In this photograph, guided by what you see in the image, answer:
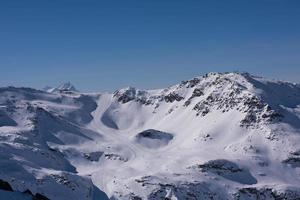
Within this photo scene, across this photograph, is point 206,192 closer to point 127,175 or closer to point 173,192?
point 173,192

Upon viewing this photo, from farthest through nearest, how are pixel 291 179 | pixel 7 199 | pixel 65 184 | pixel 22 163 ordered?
pixel 291 179 → pixel 22 163 → pixel 65 184 → pixel 7 199

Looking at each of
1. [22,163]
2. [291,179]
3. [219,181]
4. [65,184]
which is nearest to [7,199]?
[65,184]

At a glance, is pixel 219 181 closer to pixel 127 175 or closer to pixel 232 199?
pixel 232 199

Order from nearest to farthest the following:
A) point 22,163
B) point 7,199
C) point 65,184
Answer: point 7,199
point 65,184
point 22,163

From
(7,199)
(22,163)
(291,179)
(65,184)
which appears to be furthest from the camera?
(291,179)

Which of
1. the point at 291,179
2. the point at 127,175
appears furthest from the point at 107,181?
the point at 291,179

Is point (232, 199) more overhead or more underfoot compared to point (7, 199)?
more underfoot

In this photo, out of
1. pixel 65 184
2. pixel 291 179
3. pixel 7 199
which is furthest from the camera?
pixel 291 179

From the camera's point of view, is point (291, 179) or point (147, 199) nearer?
point (147, 199)

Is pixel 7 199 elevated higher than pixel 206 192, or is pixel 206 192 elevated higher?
pixel 7 199
